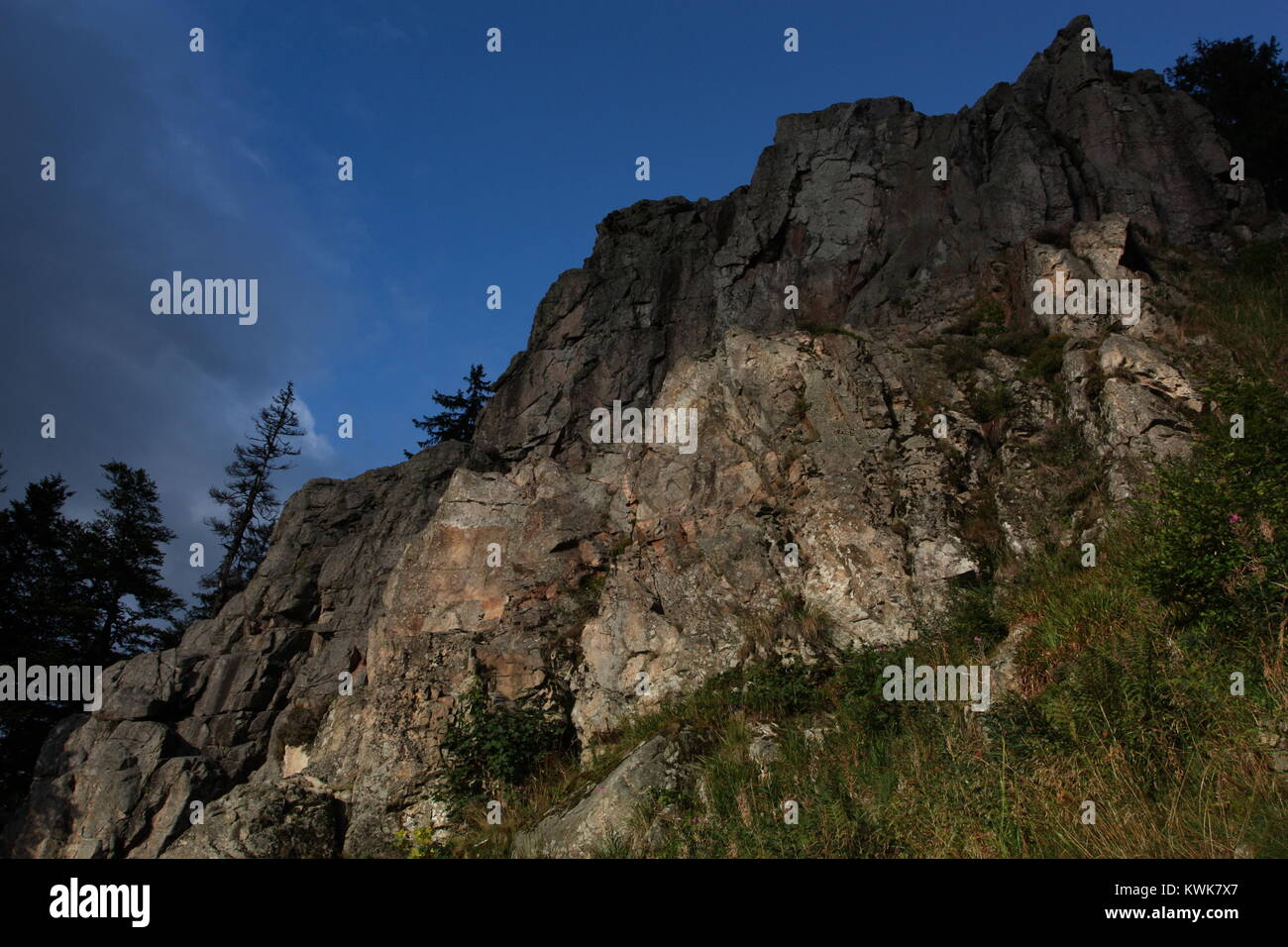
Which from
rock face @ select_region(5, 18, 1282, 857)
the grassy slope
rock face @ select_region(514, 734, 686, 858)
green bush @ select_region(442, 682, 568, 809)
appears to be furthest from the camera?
rock face @ select_region(5, 18, 1282, 857)

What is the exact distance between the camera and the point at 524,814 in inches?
360

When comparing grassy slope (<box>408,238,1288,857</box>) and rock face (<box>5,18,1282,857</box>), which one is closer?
grassy slope (<box>408,238,1288,857</box>)

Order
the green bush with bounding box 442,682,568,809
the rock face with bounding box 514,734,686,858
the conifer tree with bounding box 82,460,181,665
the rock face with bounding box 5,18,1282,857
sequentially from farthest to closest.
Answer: the conifer tree with bounding box 82,460,181,665, the rock face with bounding box 5,18,1282,857, the green bush with bounding box 442,682,568,809, the rock face with bounding box 514,734,686,858

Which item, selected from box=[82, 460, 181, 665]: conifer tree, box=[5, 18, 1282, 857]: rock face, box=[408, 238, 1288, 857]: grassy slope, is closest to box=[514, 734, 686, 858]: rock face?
box=[5, 18, 1282, 857]: rock face

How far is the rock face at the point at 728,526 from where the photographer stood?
35.0ft

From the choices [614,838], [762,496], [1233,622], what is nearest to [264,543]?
[762,496]

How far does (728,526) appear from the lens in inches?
495

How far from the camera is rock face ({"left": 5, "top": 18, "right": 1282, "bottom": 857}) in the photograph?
10.7 metres

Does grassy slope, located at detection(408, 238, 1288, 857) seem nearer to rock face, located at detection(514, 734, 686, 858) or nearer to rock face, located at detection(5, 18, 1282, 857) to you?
rock face, located at detection(514, 734, 686, 858)

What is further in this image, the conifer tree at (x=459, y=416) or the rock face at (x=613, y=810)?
the conifer tree at (x=459, y=416)

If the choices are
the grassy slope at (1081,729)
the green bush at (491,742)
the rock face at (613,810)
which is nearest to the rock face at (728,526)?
the rock face at (613,810)

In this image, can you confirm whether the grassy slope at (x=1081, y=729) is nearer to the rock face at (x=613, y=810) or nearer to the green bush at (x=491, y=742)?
the rock face at (x=613, y=810)

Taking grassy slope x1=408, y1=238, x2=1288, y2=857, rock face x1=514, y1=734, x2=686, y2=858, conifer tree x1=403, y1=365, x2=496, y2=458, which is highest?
conifer tree x1=403, y1=365, x2=496, y2=458
